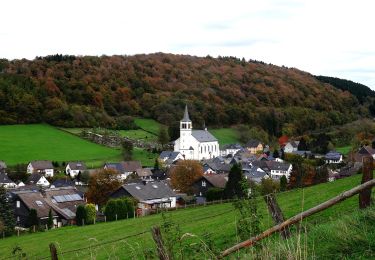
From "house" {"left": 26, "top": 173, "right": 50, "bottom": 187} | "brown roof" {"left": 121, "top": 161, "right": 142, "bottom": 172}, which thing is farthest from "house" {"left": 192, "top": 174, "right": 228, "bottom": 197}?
"house" {"left": 26, "top": 173, "right": 50, "bottom": 187}

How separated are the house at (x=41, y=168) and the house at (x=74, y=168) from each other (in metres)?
3.06

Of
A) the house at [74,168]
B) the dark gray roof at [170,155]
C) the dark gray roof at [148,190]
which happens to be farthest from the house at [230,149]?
the dark gray roof at [148,190]

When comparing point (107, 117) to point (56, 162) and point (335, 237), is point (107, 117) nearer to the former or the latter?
point (56, 162)

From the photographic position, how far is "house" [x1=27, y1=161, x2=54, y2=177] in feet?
249

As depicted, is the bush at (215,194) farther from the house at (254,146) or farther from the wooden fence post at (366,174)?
the house at (254,146)

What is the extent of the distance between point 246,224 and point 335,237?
1.22 metres

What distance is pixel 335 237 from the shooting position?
6.01 metres

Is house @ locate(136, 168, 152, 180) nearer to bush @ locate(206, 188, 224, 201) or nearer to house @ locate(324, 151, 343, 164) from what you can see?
bush @ locate(206, 188, 224, 201)

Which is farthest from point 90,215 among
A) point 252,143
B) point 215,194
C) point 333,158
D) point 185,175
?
point 252,143

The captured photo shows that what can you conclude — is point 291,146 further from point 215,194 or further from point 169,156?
point 215,194

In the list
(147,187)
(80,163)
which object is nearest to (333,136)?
(80,163)

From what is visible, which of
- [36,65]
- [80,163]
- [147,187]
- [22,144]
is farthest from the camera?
[36,65]

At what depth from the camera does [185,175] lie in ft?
175

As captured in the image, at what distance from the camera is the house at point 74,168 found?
7622 centimetres
